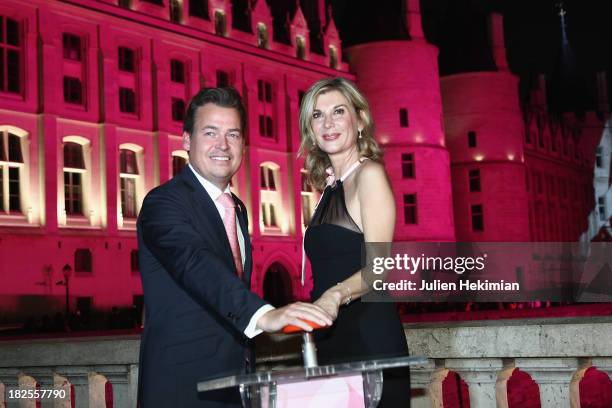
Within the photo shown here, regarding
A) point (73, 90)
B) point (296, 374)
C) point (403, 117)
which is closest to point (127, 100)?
point (73, 90)

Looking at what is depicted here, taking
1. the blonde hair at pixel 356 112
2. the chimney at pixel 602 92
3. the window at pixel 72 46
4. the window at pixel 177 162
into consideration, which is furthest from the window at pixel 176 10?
the chimney at pixel 602 92

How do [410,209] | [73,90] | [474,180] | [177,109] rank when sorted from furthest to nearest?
[474,180] → [410,209] → [177,109] → [73,90]

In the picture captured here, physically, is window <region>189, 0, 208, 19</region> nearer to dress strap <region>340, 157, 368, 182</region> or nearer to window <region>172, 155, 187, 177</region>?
window <region>172, 155, 187, 177</region>

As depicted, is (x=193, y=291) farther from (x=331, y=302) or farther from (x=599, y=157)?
(x=599, y=157)

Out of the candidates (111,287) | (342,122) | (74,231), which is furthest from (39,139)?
(342,122)

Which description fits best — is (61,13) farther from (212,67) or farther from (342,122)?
(342,122)

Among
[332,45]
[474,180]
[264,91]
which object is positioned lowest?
[474,180]

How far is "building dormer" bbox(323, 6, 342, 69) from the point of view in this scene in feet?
130

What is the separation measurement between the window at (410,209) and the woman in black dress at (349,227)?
3650 cm

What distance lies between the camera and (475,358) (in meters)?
4.04

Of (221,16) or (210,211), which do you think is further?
(221,16)

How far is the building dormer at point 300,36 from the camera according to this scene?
37.8m

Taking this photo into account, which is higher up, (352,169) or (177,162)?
(177,162)

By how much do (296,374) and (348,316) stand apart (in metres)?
0.77
